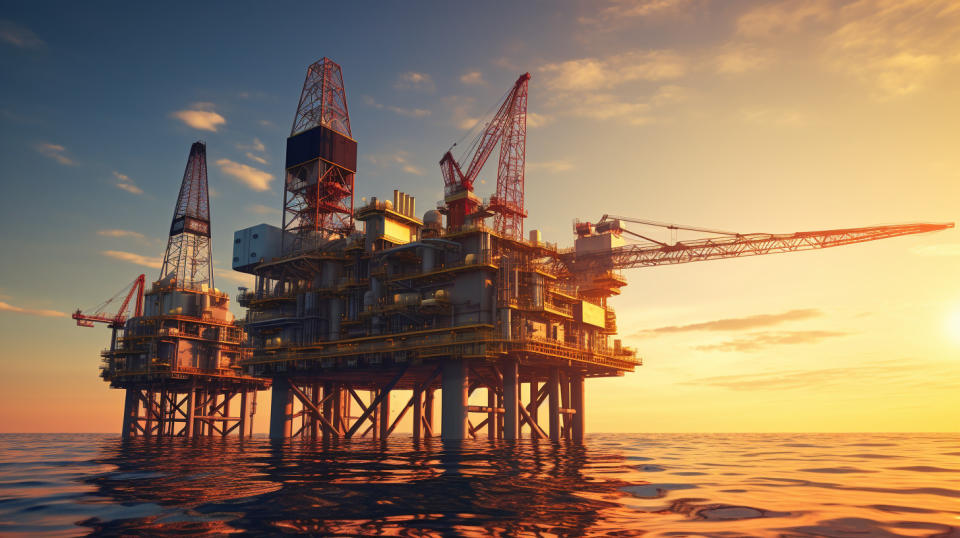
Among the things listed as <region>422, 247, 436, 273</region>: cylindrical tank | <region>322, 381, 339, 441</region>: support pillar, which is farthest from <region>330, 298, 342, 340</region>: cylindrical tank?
<region>422, 247, 436, 273</region>: cylindrical tank

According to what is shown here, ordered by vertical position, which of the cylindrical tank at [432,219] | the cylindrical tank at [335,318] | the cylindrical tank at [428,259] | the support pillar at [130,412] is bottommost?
the support pillar at [130,412]

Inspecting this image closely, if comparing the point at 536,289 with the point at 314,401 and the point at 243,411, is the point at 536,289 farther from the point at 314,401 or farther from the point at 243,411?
the point at 243,411

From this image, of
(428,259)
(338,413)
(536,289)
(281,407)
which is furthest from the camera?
(338,413)

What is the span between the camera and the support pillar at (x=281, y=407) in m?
76.9

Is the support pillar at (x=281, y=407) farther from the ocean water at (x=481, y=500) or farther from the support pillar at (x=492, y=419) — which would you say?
the ocean water at (x=481, y=500)

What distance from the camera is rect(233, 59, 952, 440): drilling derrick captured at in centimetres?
6238

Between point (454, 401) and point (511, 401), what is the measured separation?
566cm

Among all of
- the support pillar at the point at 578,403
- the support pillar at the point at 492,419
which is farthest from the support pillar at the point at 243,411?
the support pillar at the point at 578,403

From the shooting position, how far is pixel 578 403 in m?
79.2

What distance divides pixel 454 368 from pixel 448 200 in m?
22.9

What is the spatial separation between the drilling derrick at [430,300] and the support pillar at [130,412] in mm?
33732

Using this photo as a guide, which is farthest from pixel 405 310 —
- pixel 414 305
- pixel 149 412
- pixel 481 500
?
pixel 149 412

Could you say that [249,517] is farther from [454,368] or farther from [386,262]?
[386,262]

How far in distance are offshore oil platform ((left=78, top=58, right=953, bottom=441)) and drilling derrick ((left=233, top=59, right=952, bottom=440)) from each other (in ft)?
0.64
